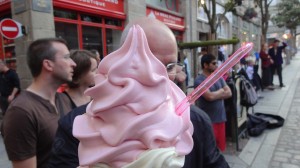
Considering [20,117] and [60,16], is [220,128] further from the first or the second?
[60,16]

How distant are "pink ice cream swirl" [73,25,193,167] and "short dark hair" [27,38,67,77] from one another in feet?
4.36

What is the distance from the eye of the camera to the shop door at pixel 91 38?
8594mm

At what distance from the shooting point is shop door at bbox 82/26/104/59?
8.59m

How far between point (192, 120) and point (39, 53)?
1.47 meters

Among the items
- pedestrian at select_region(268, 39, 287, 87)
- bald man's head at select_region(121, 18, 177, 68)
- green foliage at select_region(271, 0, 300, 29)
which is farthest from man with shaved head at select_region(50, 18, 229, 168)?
green foliage at select_region(271, 0, 300, 29)

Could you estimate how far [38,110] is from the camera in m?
1.92

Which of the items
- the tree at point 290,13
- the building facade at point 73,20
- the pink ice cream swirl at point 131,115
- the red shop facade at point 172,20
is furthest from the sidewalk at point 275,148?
the tree at point 290,13

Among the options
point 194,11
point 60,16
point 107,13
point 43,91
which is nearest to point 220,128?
point 43,91

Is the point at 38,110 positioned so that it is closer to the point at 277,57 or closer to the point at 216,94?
the point at 216,94

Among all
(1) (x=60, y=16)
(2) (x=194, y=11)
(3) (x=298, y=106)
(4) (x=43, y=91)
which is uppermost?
(2) (x=194, y=11)

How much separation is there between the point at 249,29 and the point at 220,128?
30.0 m

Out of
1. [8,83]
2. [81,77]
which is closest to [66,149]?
[81,77]

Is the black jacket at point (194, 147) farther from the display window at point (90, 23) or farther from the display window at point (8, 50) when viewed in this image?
the display window at point (8, 50)

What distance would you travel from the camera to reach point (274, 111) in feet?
24.5
